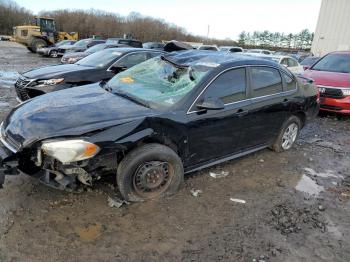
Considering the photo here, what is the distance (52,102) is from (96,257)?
1937 mm

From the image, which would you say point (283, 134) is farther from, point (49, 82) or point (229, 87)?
point (49, 82)

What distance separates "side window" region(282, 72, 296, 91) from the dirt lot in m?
1.54

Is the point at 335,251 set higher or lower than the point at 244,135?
lower

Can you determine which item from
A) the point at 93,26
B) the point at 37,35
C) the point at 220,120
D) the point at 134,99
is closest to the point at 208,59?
the point at 220,120

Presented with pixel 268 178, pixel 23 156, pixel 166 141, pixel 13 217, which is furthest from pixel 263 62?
pixel 13 217

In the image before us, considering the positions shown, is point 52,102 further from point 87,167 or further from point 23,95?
point 23,95

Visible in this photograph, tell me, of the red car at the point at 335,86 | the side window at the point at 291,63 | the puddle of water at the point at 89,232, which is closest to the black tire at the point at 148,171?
the puddle of water at the point at 89,232

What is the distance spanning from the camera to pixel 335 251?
322cm

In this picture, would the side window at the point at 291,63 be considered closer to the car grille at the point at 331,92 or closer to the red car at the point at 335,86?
the red car at the point at 335,86

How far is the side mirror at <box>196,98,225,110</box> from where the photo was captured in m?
3.89

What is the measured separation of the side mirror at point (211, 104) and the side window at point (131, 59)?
174 inches

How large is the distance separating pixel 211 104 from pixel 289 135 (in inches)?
98.6

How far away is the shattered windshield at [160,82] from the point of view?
4.04 m

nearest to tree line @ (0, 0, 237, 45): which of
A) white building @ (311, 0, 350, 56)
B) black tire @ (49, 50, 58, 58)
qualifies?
white building @ (311, 0, 350, 56)
